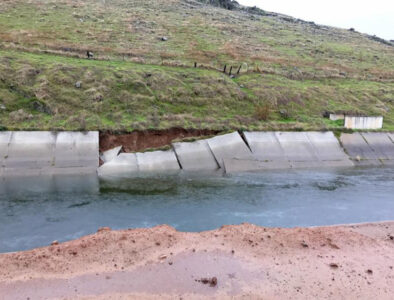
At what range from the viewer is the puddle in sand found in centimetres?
985

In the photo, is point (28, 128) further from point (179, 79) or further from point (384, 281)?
point (384, 281)

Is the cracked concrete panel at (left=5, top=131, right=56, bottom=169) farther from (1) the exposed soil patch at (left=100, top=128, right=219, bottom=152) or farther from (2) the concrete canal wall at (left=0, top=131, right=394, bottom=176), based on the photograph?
(1) the exposed soil patch at (left=100, top=128, right=219, bottom=152)

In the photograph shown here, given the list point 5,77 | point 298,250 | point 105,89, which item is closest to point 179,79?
point 105,89

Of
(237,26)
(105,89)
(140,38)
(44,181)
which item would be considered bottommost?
(44,181)

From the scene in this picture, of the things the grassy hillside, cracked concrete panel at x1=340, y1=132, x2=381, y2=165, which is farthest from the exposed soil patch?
cracked concrete panel at x1=340, y1=132, x2=381, y2=165

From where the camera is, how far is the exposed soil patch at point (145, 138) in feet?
82.9

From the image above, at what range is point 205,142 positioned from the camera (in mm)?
26188

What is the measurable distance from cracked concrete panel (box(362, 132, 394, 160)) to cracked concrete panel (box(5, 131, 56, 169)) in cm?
2455

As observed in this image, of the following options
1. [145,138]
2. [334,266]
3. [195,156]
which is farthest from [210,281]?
[145,138]

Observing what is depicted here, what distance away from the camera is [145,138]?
26109mm

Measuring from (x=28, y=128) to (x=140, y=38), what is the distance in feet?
86.5

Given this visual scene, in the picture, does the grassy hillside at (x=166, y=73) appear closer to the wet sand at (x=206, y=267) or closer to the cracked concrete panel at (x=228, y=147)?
the cracked concrete panel at (x=228, y=147)

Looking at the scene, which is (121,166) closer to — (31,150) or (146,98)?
(31,150)

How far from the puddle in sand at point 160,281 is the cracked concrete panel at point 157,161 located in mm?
12564
